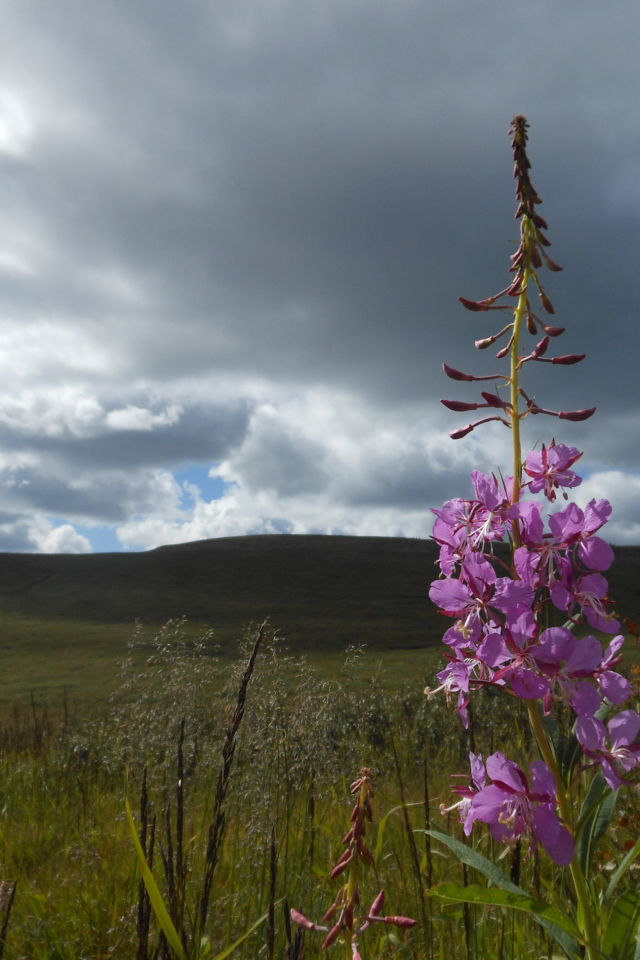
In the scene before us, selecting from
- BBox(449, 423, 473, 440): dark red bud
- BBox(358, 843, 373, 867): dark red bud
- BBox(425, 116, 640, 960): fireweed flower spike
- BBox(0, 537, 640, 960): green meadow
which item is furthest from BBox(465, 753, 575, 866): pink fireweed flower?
BBox(449, 423, 473, 440): dark red bud

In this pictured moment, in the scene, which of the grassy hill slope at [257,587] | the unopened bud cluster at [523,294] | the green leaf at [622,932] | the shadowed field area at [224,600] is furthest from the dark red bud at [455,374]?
the grassy hill slope at [257,587]

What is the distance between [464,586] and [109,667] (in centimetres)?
2891

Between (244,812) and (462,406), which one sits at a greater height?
(462,406)

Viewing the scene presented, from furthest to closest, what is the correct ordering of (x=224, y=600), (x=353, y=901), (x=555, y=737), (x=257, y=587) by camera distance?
(x=257, y=587) → (x=224, y=600) → (x=555, y=737) → (x=353, y=901)

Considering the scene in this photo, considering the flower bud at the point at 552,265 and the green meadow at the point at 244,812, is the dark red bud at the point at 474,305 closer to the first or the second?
the flower bud at the point at 552,265

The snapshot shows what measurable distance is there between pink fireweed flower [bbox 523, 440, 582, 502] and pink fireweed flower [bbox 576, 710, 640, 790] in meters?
0.60

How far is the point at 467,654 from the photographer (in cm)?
173

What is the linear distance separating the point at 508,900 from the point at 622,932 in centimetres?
40

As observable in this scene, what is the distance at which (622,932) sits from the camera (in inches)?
67.3

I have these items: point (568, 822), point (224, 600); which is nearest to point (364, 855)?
point (568, 822)

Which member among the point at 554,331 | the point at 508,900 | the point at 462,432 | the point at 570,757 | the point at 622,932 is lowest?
the point at 622,932

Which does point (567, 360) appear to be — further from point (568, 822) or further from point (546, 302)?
point (568, 822)

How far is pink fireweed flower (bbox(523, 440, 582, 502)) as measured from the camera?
1.91 metres

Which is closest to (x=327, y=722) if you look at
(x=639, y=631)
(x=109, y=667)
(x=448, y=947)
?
(x=448, y=947)
